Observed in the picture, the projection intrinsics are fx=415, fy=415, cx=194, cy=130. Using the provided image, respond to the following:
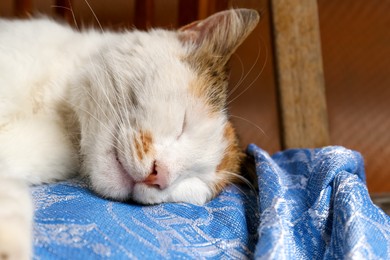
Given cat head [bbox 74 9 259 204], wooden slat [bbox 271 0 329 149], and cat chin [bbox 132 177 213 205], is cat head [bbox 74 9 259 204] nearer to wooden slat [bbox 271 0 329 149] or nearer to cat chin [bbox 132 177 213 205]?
cat chin [bbox 132 177 213 205]

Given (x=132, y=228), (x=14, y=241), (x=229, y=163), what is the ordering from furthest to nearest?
(x=229, y=163), (x=132, y=228), (x=14, y=241)

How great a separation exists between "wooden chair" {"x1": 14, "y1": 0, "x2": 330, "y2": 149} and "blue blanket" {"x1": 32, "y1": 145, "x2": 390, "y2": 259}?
54cm

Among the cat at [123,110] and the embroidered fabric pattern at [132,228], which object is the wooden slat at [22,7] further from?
the embroidered fabric pattern at [132,228]

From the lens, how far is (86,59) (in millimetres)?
947

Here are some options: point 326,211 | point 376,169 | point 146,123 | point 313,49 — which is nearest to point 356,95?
point 376,169

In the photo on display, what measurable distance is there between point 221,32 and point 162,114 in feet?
1.05

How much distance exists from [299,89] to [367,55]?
0.56m

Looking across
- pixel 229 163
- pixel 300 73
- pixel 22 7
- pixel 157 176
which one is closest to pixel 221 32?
pixel 229 163

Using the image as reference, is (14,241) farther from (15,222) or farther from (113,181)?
(113,181)

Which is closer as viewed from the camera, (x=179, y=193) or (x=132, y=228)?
(x=132, y=228)

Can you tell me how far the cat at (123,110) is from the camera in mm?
782

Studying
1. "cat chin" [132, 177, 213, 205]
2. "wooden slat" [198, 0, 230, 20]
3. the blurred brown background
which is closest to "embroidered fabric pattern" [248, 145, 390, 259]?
"cat chin" [132, 177, 213, 205]

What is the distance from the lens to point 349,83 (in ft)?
6.00

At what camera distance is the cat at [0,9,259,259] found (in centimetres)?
78
